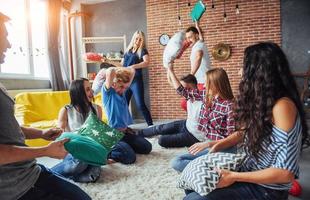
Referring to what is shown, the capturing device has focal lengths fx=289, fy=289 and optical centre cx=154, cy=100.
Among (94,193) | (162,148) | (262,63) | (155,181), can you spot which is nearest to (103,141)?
(94,193)

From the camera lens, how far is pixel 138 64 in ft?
15.8

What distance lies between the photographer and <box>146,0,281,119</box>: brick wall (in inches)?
212

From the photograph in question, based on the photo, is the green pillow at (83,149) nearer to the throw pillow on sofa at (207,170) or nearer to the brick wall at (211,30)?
the throw pillow on sofa at (207,170)

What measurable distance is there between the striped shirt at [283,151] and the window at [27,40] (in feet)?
13.8

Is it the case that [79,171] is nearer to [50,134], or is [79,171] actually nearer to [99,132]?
[99,132]

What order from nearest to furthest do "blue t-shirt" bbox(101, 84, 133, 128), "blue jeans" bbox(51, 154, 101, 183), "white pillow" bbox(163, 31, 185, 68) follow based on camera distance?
"blue jeans" bbox(51, 154, 101, 183) → "white pillow" bbox(163, 31, 185, 68) → "blue t-shirt" bbox(101, 84, 133, 128)

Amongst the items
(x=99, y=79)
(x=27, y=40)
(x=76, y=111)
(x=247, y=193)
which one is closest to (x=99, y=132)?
(x=76, y=111)

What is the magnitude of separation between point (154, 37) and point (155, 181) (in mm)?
4213

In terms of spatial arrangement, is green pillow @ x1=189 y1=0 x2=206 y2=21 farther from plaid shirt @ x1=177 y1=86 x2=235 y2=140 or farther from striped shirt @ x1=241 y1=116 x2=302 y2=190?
striped shirt @ x1=241 y1=116 x2=302 y2=190

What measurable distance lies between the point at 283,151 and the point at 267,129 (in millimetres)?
106

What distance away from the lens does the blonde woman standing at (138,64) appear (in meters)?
4.63

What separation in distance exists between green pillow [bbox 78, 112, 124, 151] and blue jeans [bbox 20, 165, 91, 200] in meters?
0.42

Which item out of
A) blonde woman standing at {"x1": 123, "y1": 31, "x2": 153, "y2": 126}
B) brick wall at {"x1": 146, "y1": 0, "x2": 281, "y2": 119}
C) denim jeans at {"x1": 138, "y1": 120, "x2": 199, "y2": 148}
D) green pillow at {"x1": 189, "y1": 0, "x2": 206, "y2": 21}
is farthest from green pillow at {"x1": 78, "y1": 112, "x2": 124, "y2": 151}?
brick wall at {"x1": 146, "y1": 0, "x2": 281, "y2": 119}

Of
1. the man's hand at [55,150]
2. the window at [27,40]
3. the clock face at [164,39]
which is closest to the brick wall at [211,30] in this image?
the clock face at [164,39]
